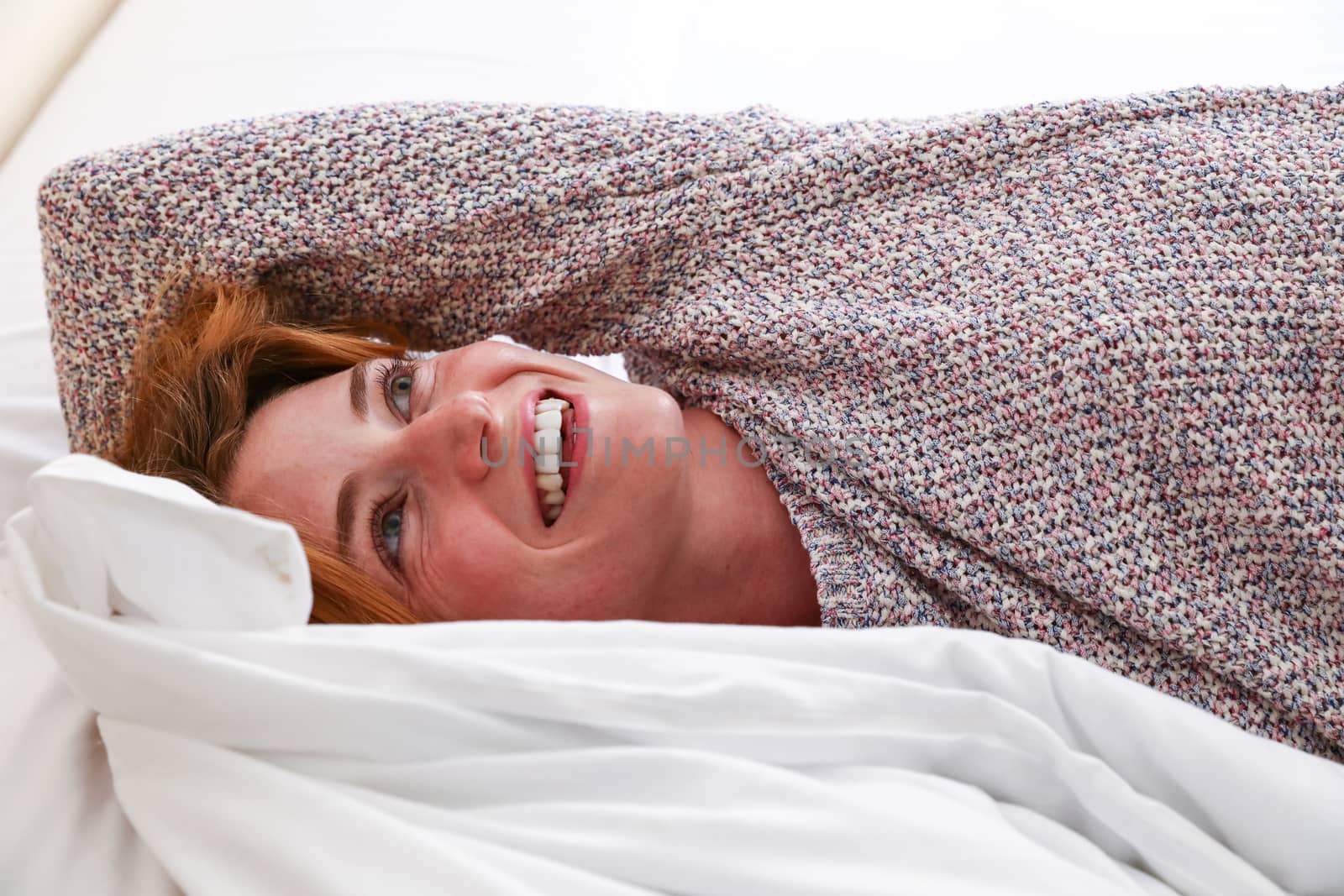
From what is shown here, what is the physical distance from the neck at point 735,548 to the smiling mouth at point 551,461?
0.13 metres

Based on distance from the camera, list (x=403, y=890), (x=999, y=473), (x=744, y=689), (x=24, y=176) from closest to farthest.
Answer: (x=403, y=890) < (x=744, y=689) < (x=999, y=473) < (x=24, y=176)

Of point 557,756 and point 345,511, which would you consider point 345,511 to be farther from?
point 557,756

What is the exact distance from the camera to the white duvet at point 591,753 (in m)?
0.67

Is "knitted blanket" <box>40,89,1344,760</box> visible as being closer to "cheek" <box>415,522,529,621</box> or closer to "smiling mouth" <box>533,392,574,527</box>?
"smiling mouth" <box>533,392,574,527</box>

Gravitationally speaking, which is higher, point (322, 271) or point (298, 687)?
point (322, 271)

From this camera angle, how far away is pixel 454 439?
0.91 m

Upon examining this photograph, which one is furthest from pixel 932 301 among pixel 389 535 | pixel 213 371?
pixel 213 371

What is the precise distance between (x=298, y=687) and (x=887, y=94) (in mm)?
1140

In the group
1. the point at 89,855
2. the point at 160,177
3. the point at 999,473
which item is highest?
the point at 160,177

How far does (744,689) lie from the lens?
0.75 meters

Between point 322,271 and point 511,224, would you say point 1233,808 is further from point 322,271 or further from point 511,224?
point 322,271

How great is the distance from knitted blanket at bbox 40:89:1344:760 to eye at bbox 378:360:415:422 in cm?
11

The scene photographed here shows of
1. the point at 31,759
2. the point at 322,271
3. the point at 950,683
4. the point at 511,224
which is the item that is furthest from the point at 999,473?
the point at 31,759

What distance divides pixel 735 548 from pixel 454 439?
0.30m
